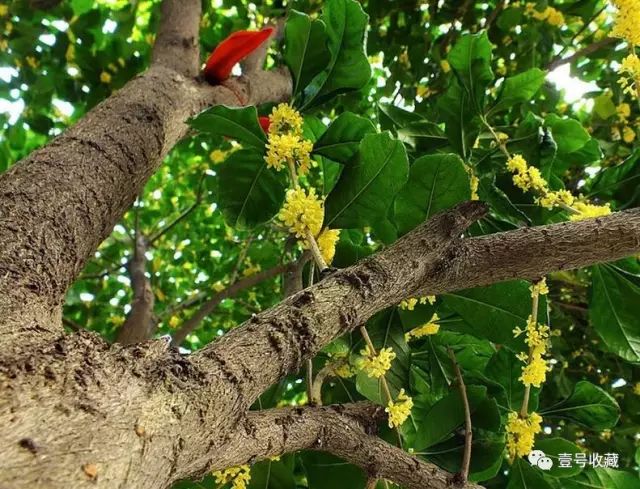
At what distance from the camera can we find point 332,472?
1.34 metres

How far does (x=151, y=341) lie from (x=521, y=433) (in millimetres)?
908

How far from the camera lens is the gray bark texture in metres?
0.54

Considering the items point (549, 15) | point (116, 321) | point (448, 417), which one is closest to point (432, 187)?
point (448, 417)

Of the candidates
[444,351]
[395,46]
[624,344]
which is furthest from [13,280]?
[395,46]

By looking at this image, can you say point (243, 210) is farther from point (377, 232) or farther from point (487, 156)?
point (487, 156)

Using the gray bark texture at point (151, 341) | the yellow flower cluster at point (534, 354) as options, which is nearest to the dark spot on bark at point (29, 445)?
the gray bark texture at point (151, 341)

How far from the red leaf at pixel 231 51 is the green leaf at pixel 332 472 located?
37.2 inches

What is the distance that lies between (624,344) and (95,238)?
3.60 ft

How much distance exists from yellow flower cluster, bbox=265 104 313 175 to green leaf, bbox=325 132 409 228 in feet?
0.30

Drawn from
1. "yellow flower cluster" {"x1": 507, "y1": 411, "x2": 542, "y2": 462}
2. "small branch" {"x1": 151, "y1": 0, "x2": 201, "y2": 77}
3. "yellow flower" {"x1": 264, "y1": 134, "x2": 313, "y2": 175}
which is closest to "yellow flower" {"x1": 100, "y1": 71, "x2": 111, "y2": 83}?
"small branch" {"x1": 151, "y1": 0, "x2": 201, "y2": 77}

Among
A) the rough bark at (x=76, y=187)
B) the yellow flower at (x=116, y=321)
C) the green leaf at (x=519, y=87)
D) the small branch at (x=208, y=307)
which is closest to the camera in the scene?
the rough bark at (x=76, y=187)

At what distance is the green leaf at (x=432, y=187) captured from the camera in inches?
48.5

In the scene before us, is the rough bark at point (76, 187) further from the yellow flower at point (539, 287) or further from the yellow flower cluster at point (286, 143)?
the yellow flower at point (539, 287)

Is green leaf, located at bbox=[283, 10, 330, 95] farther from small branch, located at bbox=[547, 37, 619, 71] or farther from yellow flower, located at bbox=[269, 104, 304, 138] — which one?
small branch, located at bbox=[547, 37, 619, 71]
